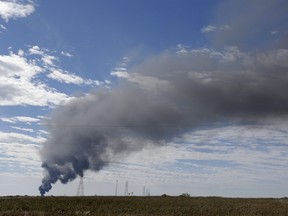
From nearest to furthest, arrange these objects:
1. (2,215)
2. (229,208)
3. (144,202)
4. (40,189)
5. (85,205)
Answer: (2,215)
(229,208)
(85,205)
(144,202)
(40,189)

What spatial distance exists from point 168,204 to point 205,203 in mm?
6860

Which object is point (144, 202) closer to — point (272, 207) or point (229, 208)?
point (229, 208)

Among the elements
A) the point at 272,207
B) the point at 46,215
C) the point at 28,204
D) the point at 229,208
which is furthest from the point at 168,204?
the point at 46,215

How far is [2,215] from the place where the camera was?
37969mm

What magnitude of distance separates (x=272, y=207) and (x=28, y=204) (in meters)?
40.1

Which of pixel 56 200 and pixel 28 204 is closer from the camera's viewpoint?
pixel 28 204

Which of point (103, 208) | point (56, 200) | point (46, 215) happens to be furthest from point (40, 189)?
point (46, 215)

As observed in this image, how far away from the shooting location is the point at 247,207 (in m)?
65.3

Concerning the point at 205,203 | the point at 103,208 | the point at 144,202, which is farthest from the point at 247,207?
the point at 103,208

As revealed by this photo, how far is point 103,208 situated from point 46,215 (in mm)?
25166

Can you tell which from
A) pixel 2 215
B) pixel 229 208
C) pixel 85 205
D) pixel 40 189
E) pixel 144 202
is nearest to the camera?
pixel 2 215

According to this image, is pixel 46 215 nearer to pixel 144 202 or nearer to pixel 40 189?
pixel 144 202

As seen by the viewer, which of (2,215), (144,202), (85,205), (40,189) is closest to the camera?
(2,215)

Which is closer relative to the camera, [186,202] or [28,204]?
[28,204]
